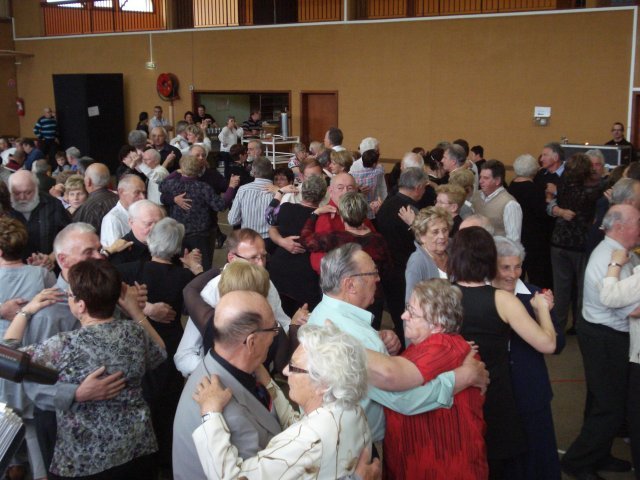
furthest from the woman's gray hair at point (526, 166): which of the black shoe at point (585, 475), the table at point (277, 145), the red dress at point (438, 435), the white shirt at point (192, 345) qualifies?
the table at point (277, 145)

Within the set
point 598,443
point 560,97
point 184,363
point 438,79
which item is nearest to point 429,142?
point 438,79

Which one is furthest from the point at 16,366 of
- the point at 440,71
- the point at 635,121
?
the point at 440,71

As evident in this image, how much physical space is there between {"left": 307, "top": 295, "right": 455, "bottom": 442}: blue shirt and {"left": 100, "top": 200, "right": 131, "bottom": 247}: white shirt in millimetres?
2308

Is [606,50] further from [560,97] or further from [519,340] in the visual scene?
[519,340]

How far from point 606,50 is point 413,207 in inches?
310

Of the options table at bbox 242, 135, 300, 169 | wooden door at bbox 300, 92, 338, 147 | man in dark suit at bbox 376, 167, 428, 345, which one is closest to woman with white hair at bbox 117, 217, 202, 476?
man in dark suit at bbox 376, 167, 428, 345

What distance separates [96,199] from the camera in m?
5.19

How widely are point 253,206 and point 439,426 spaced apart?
377cm

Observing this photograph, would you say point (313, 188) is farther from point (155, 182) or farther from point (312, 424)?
point (312, 424)

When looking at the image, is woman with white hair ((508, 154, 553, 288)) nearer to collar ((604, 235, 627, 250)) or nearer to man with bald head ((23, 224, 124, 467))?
collar ((604, 235, 627, 250))

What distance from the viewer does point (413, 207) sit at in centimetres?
523

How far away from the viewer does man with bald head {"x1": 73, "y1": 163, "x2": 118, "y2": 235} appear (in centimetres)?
510

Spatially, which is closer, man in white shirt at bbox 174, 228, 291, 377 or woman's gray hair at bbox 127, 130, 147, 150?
man in white shirt at bbox 174, 228, 291, 377

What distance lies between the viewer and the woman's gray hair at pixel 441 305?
2512mm
